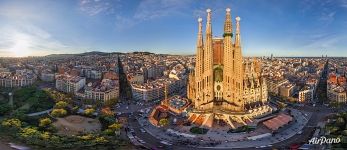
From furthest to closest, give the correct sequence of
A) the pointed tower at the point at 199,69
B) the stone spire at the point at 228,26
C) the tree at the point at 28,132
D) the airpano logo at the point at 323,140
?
the pointed tower at the point at 199,69 < the stone spire at the point at 228,26 < the tree at the point at 28,132 < the airpano logo at the point at 323,140

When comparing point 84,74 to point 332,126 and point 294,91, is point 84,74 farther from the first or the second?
point 332,126

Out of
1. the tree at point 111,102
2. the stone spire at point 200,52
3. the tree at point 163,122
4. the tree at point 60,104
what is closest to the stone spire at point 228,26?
the stone spire at point 200,52

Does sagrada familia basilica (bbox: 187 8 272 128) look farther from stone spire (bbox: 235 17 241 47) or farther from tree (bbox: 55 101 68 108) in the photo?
tree (bbox: 55 101 68 108)

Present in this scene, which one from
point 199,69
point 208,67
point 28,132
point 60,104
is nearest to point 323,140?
Answer: point 208,67

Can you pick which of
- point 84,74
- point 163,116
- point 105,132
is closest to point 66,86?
point 84,74

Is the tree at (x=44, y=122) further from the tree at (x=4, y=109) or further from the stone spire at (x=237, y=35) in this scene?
the stone spire at (x=237, y=35)

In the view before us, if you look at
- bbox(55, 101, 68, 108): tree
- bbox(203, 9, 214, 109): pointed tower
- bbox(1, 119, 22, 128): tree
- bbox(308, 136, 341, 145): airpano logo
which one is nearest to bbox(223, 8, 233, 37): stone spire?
bbox(203, 9, 214, 109): pointed tower

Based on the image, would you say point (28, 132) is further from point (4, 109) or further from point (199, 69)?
point (199, 69)

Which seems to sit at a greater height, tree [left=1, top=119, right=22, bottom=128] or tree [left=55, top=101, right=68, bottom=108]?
tree [left=55, top=101, right=68, bottom=108]
